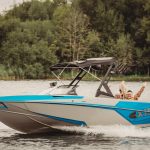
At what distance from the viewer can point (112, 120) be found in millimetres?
23188

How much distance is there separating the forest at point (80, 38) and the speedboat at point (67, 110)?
191 ft

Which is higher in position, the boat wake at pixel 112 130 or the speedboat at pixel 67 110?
the speedboat at pixel 67 110

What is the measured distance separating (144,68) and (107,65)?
68.5 m

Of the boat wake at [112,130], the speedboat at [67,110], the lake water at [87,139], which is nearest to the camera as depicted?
the lake water at [87,139]

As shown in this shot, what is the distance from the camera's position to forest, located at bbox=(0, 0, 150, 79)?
86.4m

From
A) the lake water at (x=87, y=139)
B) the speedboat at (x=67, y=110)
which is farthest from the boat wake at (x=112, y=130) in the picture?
the speedboat at (x=67, y=110)

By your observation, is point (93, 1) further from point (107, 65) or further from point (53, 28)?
point (107, 65)

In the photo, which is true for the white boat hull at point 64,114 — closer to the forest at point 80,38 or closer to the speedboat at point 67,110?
the speedboat at point 67,110

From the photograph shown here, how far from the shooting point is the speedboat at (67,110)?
22.7 m


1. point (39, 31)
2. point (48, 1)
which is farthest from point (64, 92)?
point (48, 1)

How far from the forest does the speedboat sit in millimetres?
58304

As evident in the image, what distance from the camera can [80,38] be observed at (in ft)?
301

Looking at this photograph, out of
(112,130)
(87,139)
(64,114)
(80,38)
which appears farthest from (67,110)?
(80,38)

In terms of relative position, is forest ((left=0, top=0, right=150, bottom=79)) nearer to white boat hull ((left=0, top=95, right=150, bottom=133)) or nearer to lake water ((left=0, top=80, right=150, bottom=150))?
lake water ((left=0, top=80, right=150, bottom=150))
